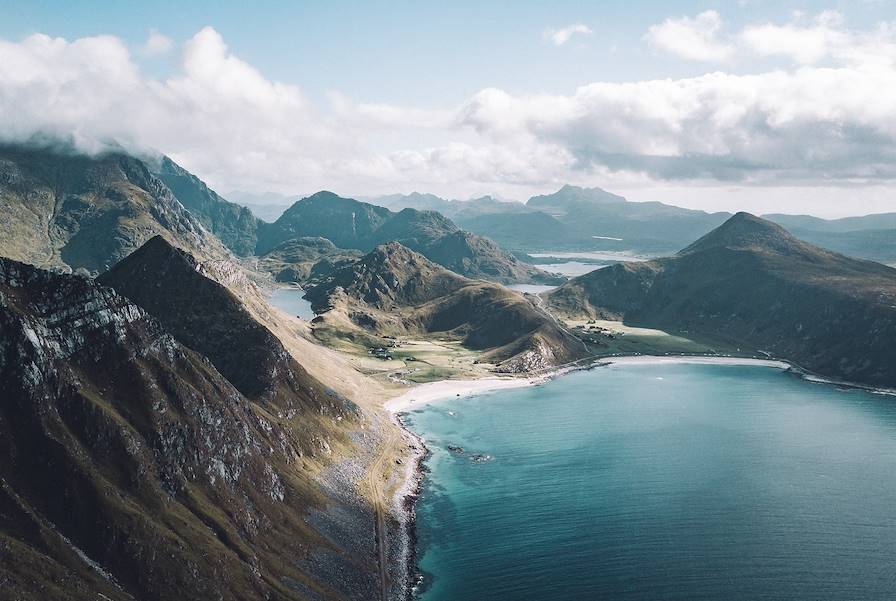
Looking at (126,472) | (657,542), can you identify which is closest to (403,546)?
(657,542)

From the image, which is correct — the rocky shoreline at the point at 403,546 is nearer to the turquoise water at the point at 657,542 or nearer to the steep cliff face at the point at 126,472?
the turquoise water at the point at 657,542

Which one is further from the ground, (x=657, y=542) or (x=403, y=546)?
(x=657, y=542)

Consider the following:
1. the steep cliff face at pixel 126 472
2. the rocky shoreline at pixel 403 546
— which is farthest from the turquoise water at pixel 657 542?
the steep cliff face at pixel 126 472

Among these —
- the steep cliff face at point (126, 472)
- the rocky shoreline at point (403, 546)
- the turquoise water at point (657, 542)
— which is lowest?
the rocky shoreline at point (403, 546)

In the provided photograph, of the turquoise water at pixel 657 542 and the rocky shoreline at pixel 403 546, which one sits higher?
the turquoise water at pixel 657 542

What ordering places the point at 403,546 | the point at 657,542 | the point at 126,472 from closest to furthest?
the point at 126,472 < the point at 657,542 < the point at 403,546

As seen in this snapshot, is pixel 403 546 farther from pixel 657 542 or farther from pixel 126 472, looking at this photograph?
pixel 126 472

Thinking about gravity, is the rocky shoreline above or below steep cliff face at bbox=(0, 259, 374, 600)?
below


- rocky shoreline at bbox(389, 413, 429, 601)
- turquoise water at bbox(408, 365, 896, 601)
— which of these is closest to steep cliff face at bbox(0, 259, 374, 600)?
rocky shoreline at bbox(389, 413, 429, 601)

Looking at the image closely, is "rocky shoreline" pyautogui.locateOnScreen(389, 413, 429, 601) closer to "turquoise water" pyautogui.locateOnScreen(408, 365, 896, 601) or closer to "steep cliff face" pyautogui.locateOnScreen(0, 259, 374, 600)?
"turquoise water" pyautogui.locateOnScreen(408, 365, 896, 601)
